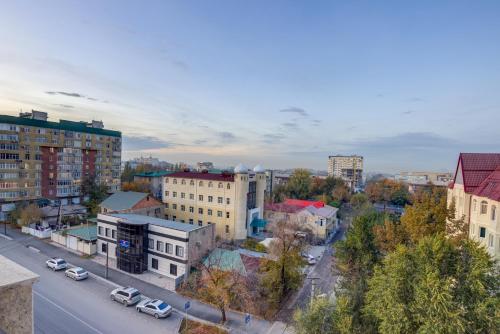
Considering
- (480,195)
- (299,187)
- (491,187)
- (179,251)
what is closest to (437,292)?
(480,195)

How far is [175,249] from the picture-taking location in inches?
1064

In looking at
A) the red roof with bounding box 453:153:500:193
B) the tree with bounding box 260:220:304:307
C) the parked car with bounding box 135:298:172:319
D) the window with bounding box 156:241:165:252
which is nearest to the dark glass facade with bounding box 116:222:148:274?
the window with bounding box 156:241:165:252

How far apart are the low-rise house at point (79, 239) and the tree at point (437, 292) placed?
3141cm

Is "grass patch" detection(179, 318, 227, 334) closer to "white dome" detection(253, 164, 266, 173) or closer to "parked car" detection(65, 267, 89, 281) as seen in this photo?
"parked car" detection(65, 267, 89, 281)

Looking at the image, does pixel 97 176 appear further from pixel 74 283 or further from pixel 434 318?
pixel 434 318

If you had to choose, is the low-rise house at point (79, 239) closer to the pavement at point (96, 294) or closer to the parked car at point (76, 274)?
the pavement at point (96, 294)

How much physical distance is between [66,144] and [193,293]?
46.8m

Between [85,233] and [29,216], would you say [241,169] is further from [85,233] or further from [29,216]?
[29,216]

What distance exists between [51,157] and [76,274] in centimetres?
3626

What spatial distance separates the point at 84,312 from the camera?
20953mm

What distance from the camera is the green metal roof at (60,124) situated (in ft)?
153

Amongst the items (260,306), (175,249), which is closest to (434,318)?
(260,306)

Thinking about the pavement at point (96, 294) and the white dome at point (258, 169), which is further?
the white dome at point (258, 169)

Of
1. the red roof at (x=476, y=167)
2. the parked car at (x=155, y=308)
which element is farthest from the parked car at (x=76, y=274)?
the red roof at (x=476, y=167)
